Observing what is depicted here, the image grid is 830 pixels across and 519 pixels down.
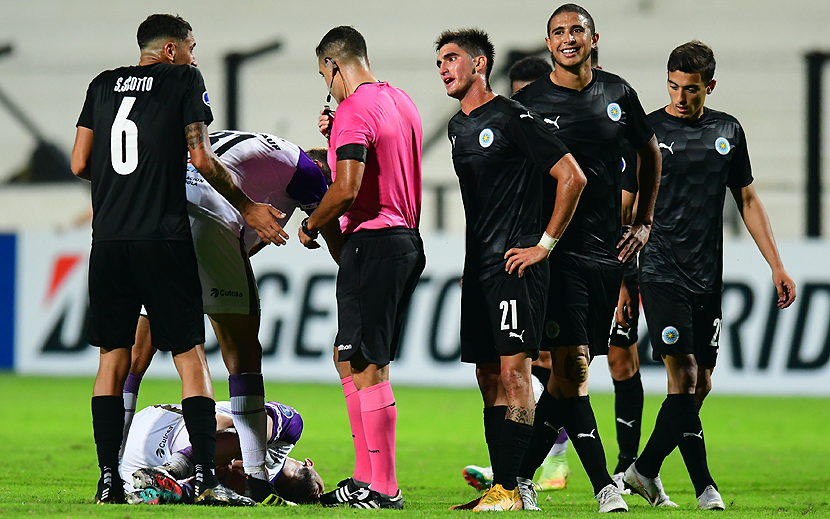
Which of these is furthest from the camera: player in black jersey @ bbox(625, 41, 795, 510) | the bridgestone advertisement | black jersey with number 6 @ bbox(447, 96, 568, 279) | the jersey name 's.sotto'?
the bridgestone advertisement

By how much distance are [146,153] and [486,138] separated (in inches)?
60.6

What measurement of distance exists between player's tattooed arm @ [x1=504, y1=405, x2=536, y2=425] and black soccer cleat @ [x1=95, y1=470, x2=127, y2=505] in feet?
5.72

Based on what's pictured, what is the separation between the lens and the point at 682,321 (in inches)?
205

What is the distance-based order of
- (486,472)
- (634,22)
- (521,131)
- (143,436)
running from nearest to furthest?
(521,131) < (143,436) < (486,472) < (634,22)

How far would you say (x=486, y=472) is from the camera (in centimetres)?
589

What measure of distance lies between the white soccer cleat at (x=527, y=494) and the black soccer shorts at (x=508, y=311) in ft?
2.13

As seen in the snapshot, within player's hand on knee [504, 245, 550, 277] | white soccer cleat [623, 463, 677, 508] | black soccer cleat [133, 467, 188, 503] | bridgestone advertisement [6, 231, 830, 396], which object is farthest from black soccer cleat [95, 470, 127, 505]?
bridgestone advertisement [6, 231, 830, 396]

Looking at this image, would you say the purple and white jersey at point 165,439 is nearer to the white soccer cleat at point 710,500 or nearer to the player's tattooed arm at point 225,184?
the player's tattooed arm at point 225,184

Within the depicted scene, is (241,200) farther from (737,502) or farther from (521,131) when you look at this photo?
(737,502)

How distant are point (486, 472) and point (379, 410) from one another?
1451mm

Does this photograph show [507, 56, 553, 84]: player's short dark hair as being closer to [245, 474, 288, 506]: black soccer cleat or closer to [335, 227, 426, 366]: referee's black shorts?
[335, 227, 426, 366]: referee's black shorts

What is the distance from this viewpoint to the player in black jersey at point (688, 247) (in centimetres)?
522

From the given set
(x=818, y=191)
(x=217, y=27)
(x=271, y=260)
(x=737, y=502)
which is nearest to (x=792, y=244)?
(x=818, y=191)

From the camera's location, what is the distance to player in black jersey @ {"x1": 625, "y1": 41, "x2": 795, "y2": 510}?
5223mm
